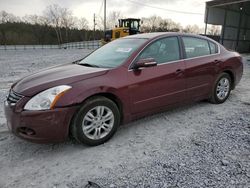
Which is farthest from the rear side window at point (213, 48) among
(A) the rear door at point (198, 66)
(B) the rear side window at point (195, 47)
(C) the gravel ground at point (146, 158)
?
(C) the gravel ground at point (146, 158)

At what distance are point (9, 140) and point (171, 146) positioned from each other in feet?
7.55

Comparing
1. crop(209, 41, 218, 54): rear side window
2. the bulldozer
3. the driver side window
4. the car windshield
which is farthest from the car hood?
the bulldozer

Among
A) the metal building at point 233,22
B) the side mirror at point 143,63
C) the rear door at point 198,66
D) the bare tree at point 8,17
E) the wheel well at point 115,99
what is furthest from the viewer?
the bare tree at point 8,17

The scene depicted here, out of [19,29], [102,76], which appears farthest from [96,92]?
[19,29]

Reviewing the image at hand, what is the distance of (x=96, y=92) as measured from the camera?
8.64 ft

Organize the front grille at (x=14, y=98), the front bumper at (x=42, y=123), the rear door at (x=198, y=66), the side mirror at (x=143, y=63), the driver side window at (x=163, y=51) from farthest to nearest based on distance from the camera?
the rear door at (x=198, y=66), the driver side window at (x=163, y=51), the side mirror at (x=143, y=63), the front grille at (x=14, y=98), the front bumper at (x=42, y=123)

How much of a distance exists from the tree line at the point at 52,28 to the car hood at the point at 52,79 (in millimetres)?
37322

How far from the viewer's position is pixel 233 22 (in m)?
19.8

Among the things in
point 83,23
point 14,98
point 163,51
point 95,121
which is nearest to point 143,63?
point 163,51

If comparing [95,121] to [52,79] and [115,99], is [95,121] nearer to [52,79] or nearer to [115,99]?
[115,99]

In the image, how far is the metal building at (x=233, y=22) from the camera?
1804 cm

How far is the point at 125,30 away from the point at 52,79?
15.7 metres

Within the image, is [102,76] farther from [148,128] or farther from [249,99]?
[249,99]

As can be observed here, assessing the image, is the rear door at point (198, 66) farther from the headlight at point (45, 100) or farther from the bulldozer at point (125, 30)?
the bulldozer at point (125, 30)
